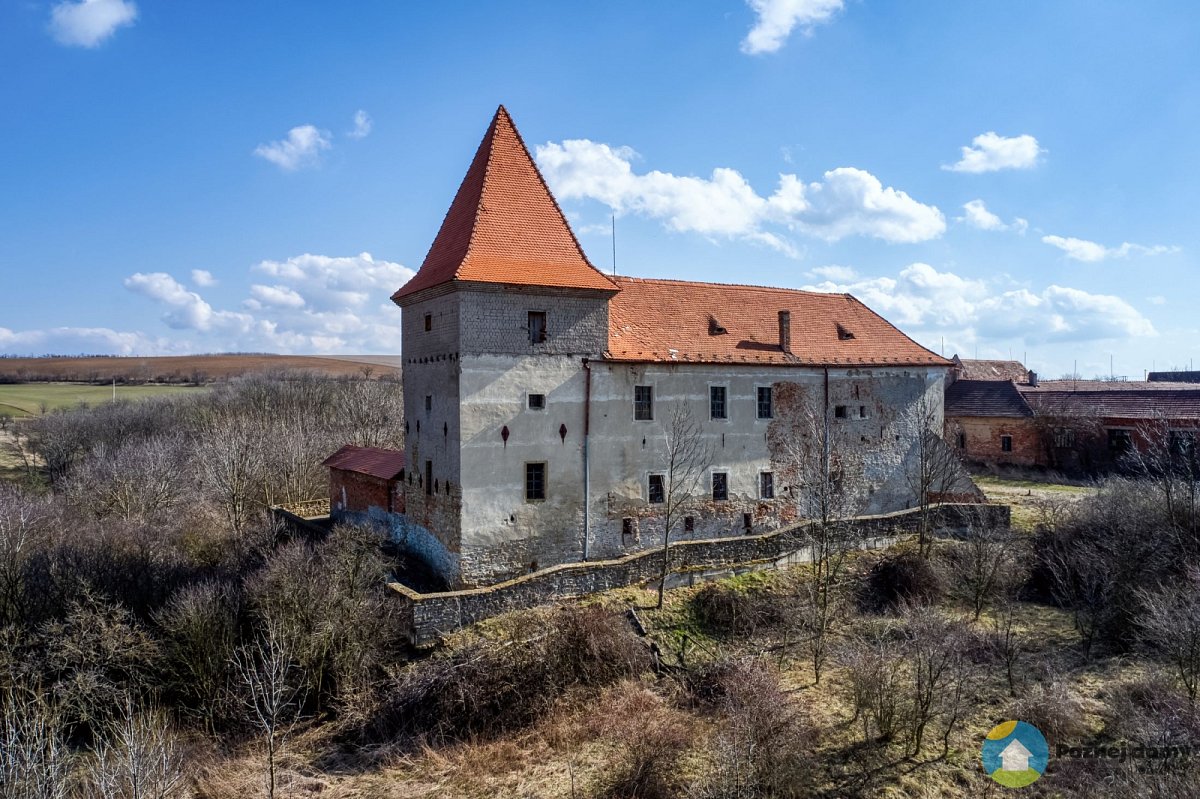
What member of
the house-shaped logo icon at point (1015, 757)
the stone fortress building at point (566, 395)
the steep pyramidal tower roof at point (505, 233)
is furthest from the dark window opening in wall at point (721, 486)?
the house-shaped logo icon at point (1015, 757)

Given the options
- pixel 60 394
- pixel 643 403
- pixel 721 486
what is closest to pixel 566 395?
pixel 643 403

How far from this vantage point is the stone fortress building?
64.0 ft

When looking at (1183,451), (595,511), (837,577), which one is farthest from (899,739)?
(1183,451)

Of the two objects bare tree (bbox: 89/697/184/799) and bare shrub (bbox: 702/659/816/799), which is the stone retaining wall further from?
bare tree (bbox: 89/697/184/799)

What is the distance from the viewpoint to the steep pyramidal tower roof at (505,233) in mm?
19906

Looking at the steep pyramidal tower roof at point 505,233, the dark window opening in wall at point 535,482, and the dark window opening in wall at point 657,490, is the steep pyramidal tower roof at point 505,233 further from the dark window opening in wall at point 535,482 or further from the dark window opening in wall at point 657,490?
the dark window opening in wall at point 657,490

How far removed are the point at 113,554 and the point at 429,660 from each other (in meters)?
11.9

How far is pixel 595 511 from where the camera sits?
21.0m

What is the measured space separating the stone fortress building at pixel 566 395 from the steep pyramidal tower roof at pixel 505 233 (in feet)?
0.17

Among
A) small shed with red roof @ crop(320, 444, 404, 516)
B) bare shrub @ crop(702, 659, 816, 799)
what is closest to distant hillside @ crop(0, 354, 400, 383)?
small shed with red roof @ crop(320, 444, 404, 516)

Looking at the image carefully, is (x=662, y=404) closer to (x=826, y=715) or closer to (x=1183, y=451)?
(x=826, y=715)

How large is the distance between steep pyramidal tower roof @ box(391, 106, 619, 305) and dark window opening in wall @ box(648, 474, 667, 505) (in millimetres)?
5885

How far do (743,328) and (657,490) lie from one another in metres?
7.09

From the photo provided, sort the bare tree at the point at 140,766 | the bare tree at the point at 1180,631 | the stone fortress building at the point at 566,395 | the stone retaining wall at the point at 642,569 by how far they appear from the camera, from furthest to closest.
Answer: the stone fortress building at the point at 566,395, the stone retaining wall at the point at 642,569, the bare tree at the point at 1180,631, the bare tree at the point at 140,766
